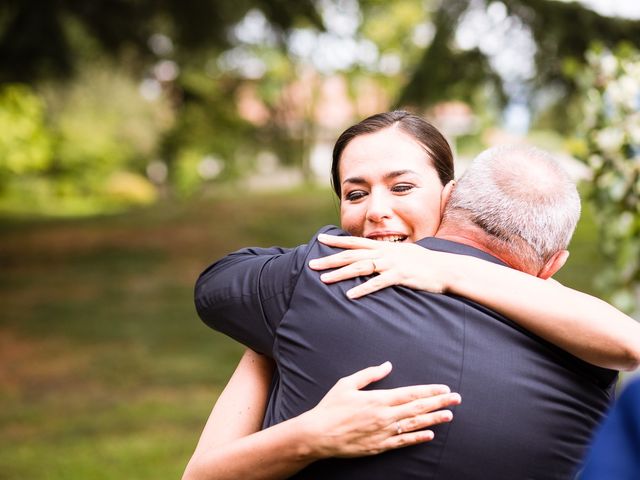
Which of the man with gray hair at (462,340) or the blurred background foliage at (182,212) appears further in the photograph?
the blurred background foliage at (182,212)

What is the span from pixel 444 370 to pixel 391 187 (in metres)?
0.64

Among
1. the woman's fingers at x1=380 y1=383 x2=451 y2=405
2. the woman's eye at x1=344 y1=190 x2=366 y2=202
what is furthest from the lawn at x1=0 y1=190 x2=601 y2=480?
the woman's fingers at x1=380 y1=383 x2=451 y2=405

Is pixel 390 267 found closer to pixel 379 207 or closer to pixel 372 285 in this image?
pixel 372 285

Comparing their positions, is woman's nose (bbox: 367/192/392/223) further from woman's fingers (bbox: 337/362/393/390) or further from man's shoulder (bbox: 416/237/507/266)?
woman's fingers (bbox: 337/362/393/390)

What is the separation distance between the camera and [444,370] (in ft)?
5.82

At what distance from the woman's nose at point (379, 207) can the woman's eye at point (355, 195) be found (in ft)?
0.19

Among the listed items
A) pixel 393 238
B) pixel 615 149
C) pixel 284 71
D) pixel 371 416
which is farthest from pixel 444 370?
pixel 284 71

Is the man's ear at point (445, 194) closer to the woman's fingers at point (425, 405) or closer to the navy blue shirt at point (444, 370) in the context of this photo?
the navy blue shirt at point (444, 370)

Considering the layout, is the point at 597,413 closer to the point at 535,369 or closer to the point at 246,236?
the point at 535,369

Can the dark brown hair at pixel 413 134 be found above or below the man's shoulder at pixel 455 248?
above

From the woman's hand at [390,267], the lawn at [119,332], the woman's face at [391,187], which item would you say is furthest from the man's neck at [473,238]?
the lawn at [119,332]

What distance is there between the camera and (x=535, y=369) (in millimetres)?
1824

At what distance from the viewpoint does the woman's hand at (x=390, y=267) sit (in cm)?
187

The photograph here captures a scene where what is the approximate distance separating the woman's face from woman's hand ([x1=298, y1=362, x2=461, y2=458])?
58 centimetres
